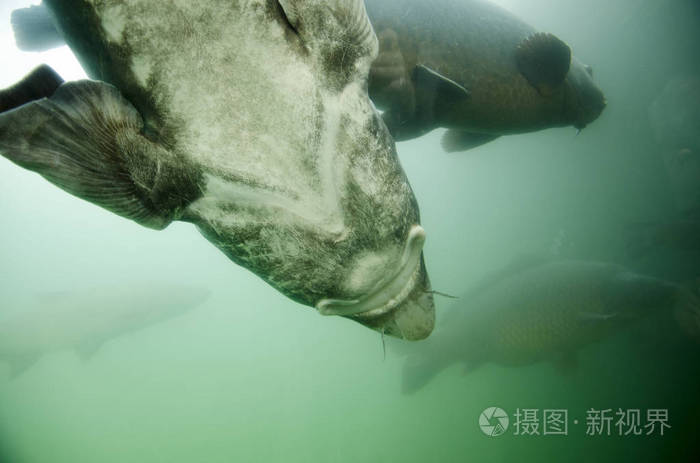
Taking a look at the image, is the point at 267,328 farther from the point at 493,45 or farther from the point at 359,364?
the point at 493,45

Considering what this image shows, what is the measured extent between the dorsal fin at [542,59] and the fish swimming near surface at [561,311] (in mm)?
5530

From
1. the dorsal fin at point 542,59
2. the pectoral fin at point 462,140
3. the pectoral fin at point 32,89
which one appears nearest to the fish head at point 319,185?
the pectoral fin at point 32,89

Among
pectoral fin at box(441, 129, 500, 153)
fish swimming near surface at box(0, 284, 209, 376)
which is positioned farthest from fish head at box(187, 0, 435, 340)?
fish swimming near surface at box(0, 284, 209, 376)

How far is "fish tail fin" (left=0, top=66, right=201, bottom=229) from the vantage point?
0.84m

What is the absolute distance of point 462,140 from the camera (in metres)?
4.57

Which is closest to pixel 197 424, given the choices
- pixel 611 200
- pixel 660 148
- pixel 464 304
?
pixel 464 304

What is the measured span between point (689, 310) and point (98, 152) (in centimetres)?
1263

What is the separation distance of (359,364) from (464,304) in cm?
2422

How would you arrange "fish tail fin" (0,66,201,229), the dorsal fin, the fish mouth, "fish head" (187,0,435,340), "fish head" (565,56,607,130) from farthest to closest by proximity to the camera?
"fish head" (565,56,607,130), the dorsal fin, the fish mouth, "fish head" (187,0,435,340), "fish tail fin" (0,66,201,229)

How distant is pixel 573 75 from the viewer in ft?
14.3

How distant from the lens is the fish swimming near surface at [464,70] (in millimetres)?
2881

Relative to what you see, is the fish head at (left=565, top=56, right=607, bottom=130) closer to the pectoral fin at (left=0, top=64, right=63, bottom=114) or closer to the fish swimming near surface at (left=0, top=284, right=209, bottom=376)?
the pectoral fin at (left=0, top=64, right=63, bottom=114)

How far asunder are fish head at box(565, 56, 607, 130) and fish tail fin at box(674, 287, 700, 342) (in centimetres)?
699

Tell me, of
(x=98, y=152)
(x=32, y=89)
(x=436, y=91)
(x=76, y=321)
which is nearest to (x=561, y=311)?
(x=436, y=91)
